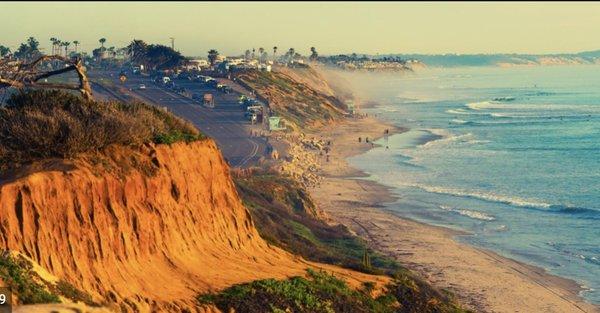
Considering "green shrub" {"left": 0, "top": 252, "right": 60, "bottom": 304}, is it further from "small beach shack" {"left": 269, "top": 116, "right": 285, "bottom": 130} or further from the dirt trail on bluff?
"small beach shack" {"left": 269, "top": 116, "right": 285, "bottom": 130}

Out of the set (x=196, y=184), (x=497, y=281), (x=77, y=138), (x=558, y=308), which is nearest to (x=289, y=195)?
(x=497, y=281)

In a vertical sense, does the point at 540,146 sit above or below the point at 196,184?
below

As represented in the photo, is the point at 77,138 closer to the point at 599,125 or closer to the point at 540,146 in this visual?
the point at 540,146

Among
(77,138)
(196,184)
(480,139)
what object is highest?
(77,138)

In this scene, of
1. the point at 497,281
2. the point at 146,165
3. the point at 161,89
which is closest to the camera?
the point at 146,165

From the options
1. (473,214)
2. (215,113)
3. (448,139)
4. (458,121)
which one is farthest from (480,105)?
(473,214)

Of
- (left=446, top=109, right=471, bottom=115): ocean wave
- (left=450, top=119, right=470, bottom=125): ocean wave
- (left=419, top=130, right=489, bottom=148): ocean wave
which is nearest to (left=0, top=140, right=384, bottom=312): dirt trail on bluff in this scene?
(left=419, top=130, right=489, bottom=148): ocean wave

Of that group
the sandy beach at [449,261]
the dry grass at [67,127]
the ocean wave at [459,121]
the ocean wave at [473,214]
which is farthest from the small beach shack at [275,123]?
the dry grass at [67,127]
